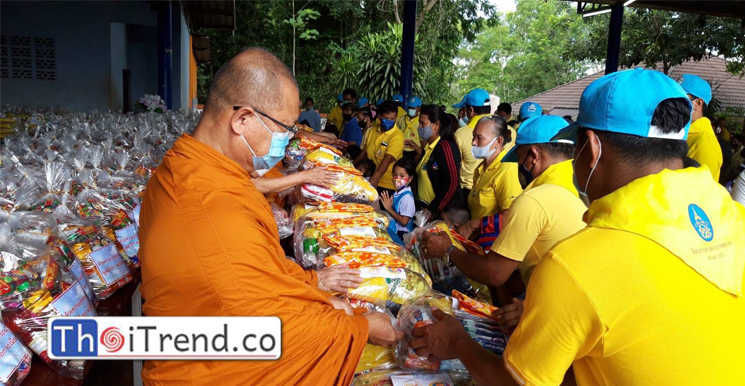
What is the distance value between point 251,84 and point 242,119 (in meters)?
0.10

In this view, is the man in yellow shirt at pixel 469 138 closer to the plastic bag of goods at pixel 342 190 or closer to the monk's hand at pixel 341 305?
the plastic bag of goods at pixel 342 190

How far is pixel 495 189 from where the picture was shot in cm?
296

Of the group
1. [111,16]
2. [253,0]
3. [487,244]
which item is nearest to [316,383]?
[487,244]

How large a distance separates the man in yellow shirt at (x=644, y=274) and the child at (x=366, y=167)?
466 centimetres

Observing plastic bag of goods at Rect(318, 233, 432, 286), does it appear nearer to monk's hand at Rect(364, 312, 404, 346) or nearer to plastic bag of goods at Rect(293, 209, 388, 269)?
plastic bag of goods at Rect(293, 209, 388, 269)

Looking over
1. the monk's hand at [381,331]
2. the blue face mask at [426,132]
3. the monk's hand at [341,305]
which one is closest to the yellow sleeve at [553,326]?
the monk's hand at [381,331]

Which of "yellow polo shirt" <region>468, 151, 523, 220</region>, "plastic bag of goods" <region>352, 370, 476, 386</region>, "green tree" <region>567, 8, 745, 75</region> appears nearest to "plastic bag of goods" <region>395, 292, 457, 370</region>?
"plastic bag of goods" <region>352, 370, 476, 386</region>

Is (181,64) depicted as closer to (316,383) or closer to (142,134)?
(142,134)

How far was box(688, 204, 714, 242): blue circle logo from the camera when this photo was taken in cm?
97

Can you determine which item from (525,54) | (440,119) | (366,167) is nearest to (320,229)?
(440,119)

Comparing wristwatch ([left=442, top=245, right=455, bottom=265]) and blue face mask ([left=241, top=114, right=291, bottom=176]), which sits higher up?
blue face mask ([left=241, top=114, right=291, bottom=176])

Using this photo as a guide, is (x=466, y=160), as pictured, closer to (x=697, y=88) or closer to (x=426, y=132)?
(x=426, y=132)

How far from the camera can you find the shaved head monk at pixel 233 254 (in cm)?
121

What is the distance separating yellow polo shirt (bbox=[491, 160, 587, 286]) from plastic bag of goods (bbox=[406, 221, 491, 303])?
0.41m
